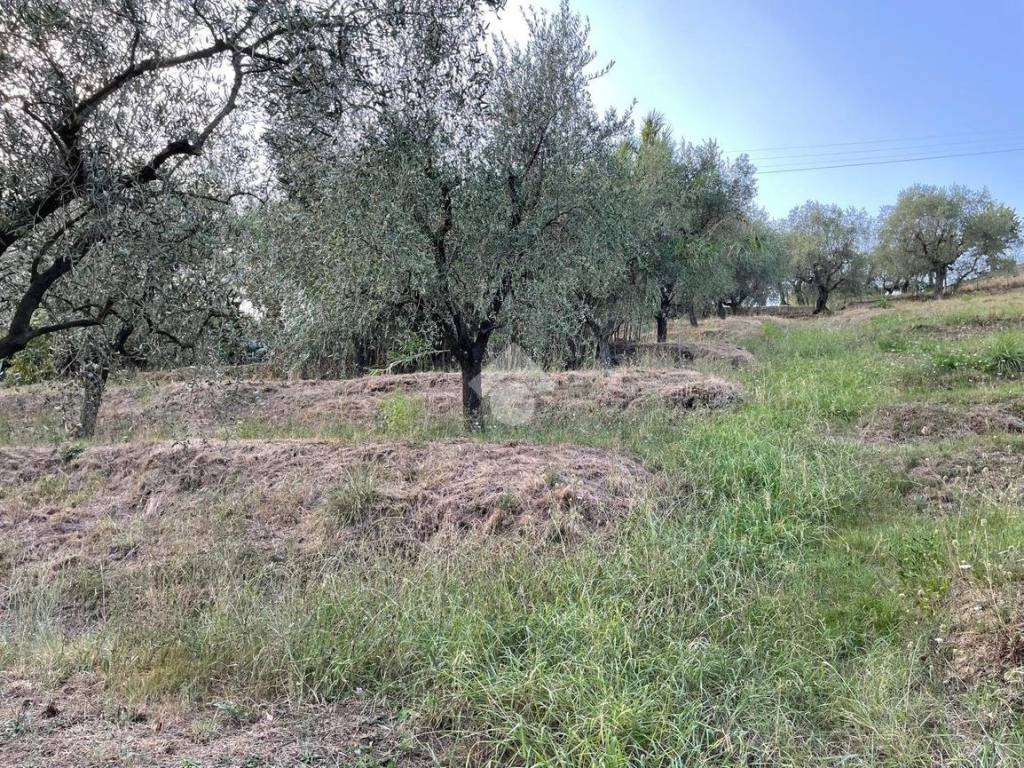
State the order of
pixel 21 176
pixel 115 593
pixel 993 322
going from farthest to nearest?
pixel 993 322
pixel 115 593
pixel 21 176

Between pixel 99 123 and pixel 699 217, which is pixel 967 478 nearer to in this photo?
pixel 99 123

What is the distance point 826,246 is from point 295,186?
131 feet

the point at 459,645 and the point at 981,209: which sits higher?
the point at 981,209

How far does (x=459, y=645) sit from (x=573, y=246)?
591 centimetres

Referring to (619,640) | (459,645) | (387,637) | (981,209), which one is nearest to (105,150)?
(387,637)

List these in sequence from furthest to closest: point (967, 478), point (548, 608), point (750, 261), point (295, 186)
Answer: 1. point (750, 261)
2. point (967, 478)
3. point (295, 186)
4. point (548, 608)

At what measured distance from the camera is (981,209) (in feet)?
110

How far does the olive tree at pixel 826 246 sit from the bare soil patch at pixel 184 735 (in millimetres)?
40775

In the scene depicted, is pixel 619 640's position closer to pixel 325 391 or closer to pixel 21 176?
pixel 21 176

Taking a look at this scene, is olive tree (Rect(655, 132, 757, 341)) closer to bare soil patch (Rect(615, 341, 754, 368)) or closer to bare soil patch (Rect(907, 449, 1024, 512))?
bare soil patch (Rect(615, 341, 754, 368))

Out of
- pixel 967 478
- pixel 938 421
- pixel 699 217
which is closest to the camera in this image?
pixel 967 478

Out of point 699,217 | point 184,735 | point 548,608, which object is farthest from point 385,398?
point 699,217

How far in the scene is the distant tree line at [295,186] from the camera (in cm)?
335

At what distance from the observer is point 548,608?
156 inches
